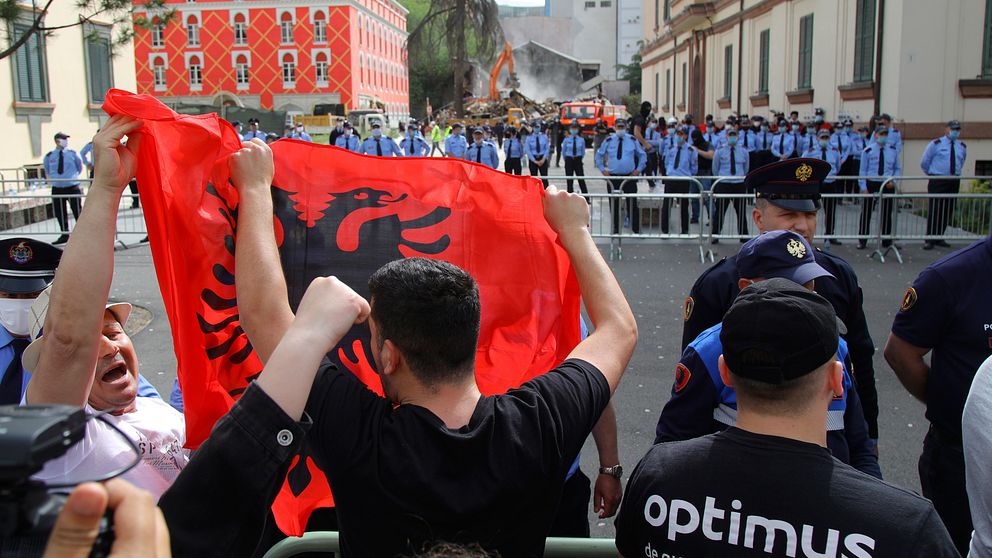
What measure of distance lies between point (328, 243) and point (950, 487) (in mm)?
2492

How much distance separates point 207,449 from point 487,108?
6092 centimetres

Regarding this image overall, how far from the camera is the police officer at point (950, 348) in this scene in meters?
3.29

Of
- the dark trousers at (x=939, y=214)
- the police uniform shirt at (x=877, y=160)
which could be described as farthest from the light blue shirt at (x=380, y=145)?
the dark trousers at (x=939, y=214)

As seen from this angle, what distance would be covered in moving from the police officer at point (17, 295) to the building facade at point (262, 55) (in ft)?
225

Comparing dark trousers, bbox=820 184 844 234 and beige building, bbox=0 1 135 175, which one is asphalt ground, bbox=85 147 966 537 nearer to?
dark trousers, bbox=820 184 844 234

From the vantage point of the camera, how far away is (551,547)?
8.12 ft

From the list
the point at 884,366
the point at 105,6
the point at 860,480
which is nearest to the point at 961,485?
the point at 860,480

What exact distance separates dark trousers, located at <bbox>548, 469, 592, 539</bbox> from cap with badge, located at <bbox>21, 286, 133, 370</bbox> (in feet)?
5.50

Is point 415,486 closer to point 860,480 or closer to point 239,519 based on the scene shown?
point 239,519

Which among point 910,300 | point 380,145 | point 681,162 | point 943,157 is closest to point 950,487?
point 910,300

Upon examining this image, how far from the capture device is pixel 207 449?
1603 millimetres

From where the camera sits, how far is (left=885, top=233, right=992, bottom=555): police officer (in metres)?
3.29

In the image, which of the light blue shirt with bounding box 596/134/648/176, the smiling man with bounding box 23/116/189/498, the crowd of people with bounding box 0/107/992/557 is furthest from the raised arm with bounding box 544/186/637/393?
the light blue shirt with bounding box 596/134/648/176

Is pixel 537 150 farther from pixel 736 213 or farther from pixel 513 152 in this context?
pixel 736 213
